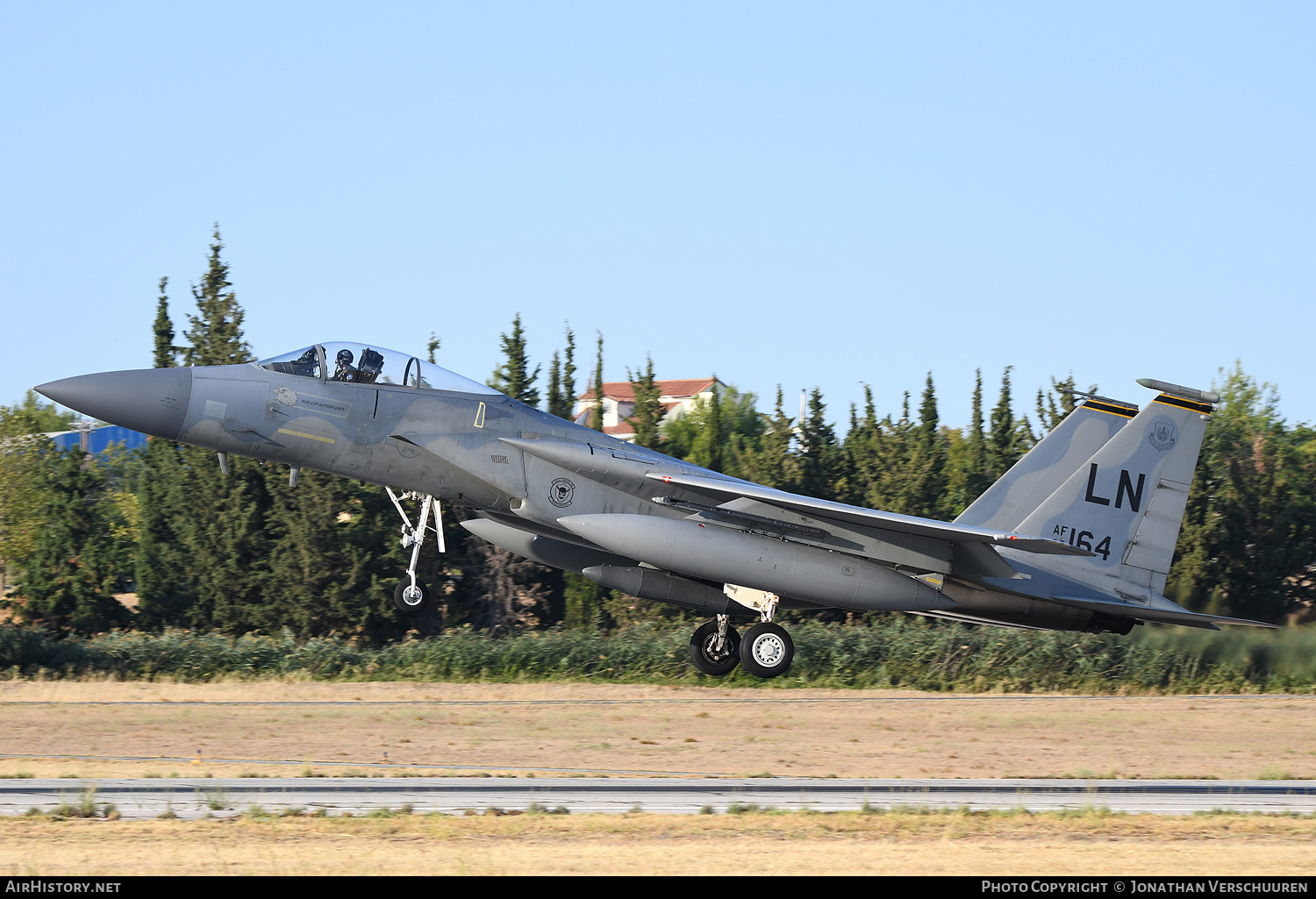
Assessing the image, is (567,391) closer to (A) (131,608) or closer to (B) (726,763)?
(A) (131,608)

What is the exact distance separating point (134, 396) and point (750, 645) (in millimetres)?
8802

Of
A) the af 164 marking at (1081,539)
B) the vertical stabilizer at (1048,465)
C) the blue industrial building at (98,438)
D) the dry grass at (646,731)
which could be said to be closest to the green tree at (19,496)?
the dry grass at (646,731)

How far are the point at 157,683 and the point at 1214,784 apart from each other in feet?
63.2

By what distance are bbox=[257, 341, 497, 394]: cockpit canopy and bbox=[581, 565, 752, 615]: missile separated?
10.5 ft

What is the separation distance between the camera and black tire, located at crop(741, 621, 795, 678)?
18266 millimetres

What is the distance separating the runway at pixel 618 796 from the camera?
1210cm

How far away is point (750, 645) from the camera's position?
18.3 meters

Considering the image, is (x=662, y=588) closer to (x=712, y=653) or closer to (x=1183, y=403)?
(x=712, y=653)

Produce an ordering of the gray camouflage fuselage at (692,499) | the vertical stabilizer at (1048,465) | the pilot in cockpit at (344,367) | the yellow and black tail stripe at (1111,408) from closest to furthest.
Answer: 1. the gray camouflage fuselage at (692,499)
2. the pilot in cockpit at (344,367)
3. the vertical stabilizer at (1048,465)
4. the yellow and black tail stripe at (1111,408)

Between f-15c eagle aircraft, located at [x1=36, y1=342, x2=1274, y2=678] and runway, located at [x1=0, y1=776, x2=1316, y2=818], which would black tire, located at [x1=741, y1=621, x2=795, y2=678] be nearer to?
f-15c eagle aircraft, located at [x1=36, y1=342, x2=1274, y2=678]

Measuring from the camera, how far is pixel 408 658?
27391 millimetres

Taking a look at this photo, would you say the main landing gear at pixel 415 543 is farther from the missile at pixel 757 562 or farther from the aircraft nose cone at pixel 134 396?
the aircraft nose cone at pixel 134 396

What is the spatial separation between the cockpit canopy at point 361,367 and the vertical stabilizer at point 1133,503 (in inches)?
358

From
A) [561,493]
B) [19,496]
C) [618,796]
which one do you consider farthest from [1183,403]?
[19,496]
